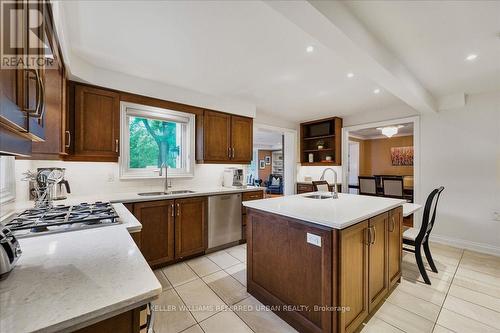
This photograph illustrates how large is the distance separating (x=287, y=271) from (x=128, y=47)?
99.3 inches

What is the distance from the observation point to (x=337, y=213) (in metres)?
1.61

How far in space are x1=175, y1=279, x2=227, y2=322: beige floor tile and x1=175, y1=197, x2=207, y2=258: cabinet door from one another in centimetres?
56

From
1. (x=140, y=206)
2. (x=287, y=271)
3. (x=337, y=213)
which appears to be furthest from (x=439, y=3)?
(x=140, y=206)

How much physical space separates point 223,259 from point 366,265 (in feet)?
6.05

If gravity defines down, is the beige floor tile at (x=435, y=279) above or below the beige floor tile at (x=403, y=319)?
above

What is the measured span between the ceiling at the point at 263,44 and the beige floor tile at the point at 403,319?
7.33ft

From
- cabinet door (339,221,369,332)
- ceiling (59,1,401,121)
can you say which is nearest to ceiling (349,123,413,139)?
ceiling (59,1,401,121)

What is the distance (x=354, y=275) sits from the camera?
154 cm

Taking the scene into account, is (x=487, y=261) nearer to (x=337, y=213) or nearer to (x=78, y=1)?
(x=337, y=213)

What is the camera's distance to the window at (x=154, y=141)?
112 inches

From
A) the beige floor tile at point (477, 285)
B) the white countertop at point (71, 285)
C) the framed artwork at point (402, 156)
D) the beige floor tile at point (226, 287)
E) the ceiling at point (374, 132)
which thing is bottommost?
the beige floor tile at point (226, 287)

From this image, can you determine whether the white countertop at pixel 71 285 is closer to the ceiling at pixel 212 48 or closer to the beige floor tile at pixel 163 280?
the beige floor tile at pixel 163 280

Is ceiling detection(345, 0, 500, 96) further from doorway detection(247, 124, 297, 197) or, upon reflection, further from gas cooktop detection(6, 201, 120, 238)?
doorway detection(247, 124, 297, 197)

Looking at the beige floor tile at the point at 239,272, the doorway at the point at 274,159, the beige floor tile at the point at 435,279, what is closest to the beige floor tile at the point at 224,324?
the beige floor tile at the point at 239,272
